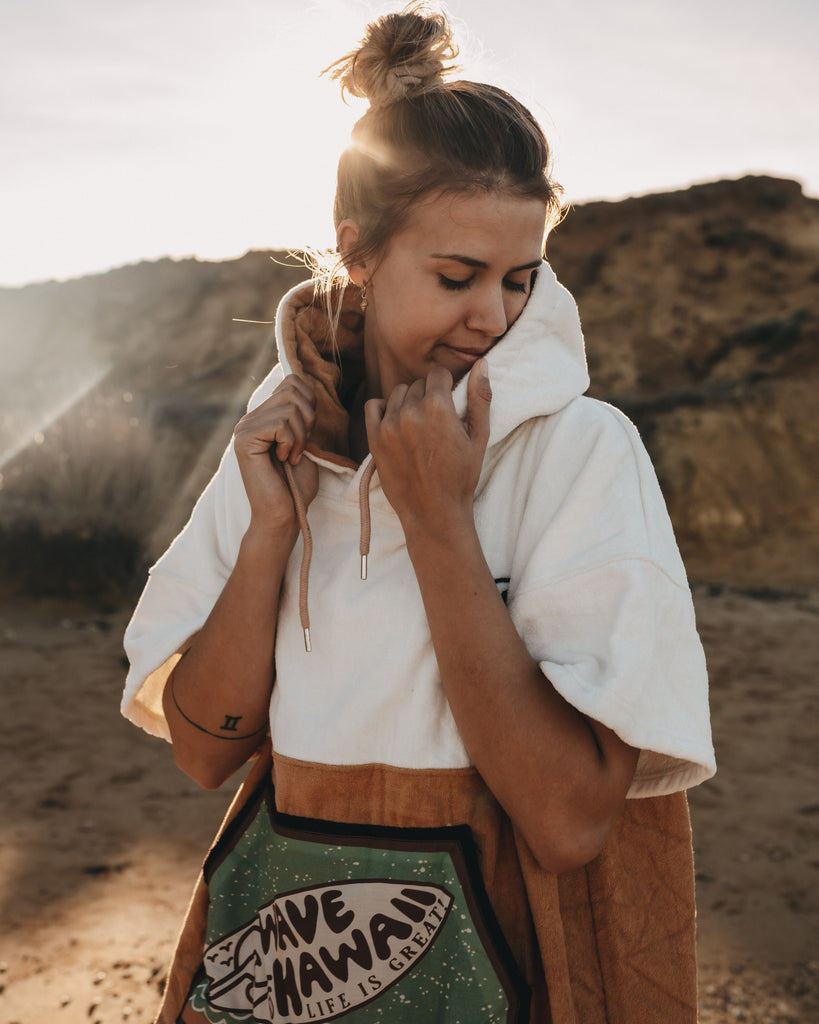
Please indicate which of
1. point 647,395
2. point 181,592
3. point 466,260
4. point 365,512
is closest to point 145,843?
point 181,592

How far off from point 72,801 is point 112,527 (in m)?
4.77

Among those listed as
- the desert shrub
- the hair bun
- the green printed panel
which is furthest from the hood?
the desert shrub

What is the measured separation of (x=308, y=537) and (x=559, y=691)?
1.70 ft

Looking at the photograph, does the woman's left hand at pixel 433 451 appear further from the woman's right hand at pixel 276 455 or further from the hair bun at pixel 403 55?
the hair bun at pixel 403 55

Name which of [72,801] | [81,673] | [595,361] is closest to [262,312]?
[595,361]

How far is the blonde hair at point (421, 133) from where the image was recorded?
142 cm

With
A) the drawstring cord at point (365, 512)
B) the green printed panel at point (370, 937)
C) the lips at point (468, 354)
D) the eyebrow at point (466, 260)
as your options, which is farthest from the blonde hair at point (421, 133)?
the green printed panel at point (370, 937)

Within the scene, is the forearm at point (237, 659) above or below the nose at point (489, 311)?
below

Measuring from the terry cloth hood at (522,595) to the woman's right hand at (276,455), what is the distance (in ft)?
0.16

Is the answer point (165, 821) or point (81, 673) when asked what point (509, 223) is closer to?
point (165, 821)

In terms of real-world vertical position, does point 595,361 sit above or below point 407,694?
below

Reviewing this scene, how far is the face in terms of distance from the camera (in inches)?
54.9

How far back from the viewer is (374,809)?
4.13 feet

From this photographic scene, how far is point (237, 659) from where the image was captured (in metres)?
1.46
